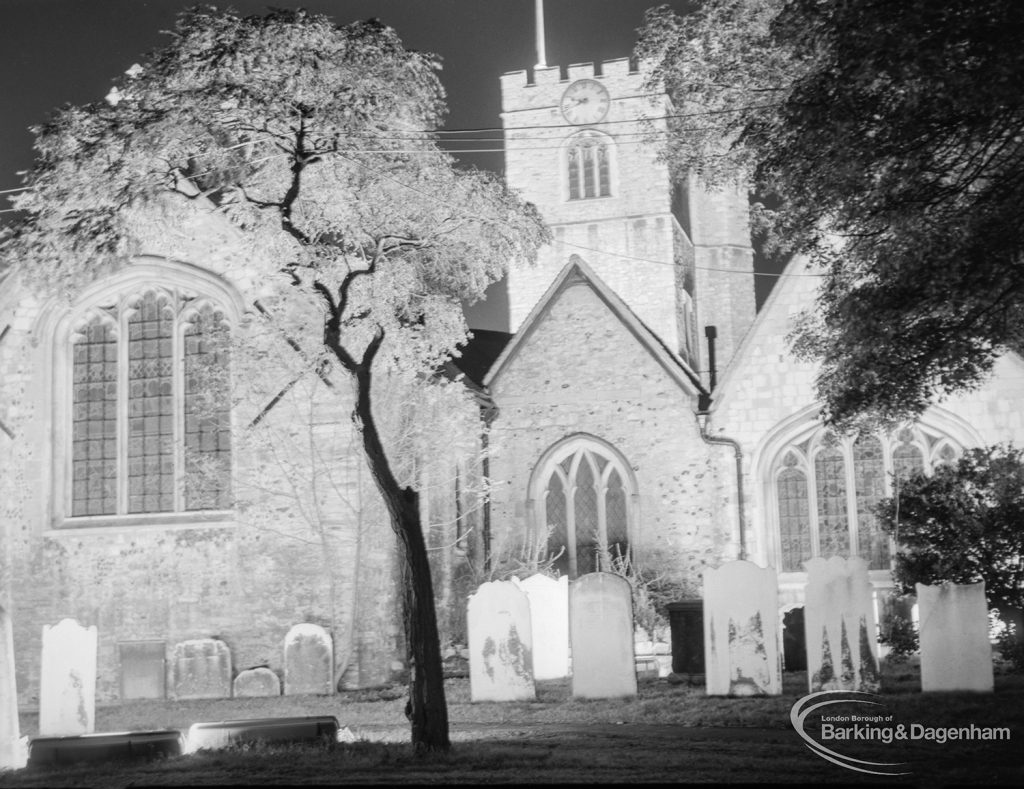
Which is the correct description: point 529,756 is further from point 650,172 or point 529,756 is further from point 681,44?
point 650,172

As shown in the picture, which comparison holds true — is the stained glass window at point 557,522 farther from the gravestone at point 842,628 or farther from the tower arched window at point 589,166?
the tower arched window at point 589,166

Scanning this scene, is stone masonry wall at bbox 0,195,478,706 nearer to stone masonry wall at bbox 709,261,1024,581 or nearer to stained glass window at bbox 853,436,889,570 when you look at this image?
stone masonry wall at bbox 709,261,1024,581

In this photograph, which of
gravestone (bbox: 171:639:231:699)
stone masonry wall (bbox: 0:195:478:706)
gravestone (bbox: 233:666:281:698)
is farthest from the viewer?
stone masonry wall (bbox: 0:195:478:706)

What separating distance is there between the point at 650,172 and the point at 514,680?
31491 millimetres

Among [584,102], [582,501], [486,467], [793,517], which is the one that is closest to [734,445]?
[793,517]

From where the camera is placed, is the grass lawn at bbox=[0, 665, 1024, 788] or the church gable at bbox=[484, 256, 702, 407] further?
the church gable at bbox=[484, 256, 702, 407]

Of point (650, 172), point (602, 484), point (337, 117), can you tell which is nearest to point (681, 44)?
point (337, 117)

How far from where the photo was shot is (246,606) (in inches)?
971

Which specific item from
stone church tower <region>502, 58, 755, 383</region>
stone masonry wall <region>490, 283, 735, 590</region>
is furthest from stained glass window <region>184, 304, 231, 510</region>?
stone church tower <region>502, 58, 755, 383</region>

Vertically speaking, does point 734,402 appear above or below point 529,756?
above

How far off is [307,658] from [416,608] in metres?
10.5

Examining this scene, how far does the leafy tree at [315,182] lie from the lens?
46.8 ft

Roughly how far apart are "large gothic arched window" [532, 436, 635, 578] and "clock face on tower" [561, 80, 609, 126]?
74.7ft

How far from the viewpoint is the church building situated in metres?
24.6
